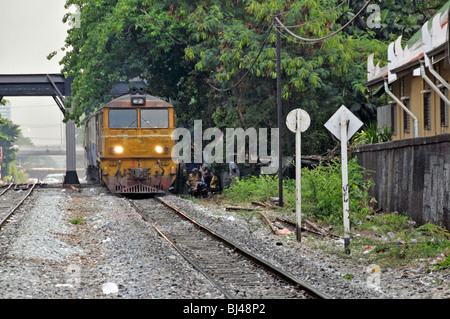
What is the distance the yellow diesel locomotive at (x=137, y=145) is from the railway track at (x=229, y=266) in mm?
7505

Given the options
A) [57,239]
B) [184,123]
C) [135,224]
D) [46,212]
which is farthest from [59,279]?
[184,123]

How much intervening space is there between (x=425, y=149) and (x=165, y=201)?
10.4 meters

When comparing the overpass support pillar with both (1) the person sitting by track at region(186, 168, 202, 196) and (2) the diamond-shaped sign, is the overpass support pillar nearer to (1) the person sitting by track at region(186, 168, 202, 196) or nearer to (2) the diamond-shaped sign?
(1) the person sitting by track at region(186, 168, 202, 196)

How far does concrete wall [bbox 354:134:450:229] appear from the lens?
12.4m

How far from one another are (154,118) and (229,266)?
557 inches

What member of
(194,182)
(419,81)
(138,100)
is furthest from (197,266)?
(194,182)

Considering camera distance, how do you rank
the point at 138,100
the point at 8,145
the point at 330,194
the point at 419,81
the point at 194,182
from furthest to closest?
the point at 8,145 < the point at 194,182 < the point at 138,100 < the point at 419,81 < the point at 330,194

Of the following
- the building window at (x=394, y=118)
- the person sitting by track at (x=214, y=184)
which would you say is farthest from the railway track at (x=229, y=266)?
the person sitting by track at (x=214, y=184)

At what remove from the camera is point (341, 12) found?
25.1m

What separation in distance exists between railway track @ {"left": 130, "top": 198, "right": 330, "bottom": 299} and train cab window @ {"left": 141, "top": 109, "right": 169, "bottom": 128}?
26.3 feet

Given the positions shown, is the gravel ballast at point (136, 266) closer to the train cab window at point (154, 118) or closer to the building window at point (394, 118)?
the building window at point (394, 118)

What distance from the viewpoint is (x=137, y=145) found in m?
23.7

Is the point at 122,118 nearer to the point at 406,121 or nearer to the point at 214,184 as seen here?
the point at 214,184

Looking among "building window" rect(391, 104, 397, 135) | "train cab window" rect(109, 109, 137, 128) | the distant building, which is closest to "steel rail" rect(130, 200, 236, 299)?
the distant building
